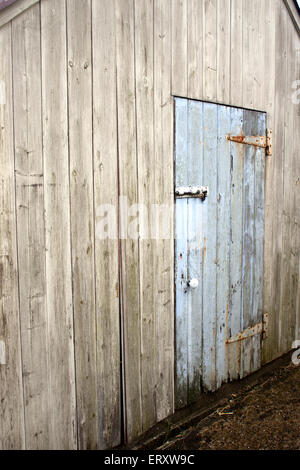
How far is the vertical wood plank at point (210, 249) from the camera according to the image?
302cm

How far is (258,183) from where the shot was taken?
3.57 metres

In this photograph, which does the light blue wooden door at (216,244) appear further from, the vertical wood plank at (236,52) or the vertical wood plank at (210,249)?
the vertical wood plank at (236,52)

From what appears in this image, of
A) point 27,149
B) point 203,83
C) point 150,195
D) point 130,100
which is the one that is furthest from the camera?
point 203,83

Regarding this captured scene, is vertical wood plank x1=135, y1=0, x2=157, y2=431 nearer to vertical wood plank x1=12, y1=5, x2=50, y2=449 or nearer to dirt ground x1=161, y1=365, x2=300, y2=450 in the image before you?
dirt ground x1=161, y1=365, x2=300, y2=450

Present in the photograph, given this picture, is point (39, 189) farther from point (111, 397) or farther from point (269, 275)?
point (269, 275)

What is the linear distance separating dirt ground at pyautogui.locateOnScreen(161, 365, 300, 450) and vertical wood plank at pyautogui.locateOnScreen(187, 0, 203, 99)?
2339 mm

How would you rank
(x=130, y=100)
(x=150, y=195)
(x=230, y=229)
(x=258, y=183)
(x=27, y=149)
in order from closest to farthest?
(x=27, y=149) < (x=130, y=100) < (x=150, y=195) < (x=230, y=229) < (x=258, y=183)

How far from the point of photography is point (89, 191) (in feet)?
7.64

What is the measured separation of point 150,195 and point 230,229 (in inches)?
36.0

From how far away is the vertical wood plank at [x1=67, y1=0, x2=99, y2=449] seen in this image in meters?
2.21

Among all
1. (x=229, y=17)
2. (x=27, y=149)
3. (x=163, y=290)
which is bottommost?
(x=163, y=290)

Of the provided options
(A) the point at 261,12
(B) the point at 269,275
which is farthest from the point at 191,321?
(A) the point at 261,12

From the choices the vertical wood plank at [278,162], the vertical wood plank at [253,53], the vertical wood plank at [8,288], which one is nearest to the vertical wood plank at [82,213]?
the vertical wood plank at [8,288]

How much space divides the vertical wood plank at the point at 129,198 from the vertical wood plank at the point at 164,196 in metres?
0.19
